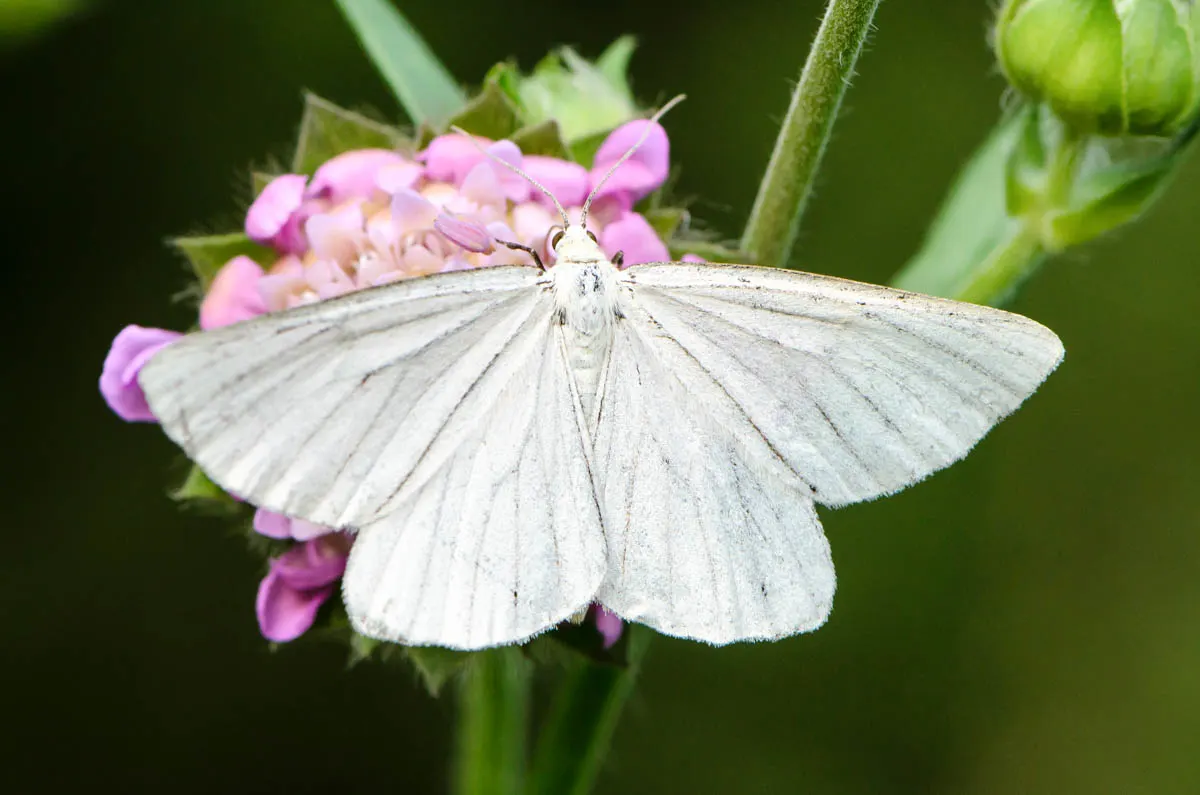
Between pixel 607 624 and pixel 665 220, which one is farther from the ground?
pixel 665 220

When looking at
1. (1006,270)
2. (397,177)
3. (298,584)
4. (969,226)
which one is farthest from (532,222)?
(969,226)

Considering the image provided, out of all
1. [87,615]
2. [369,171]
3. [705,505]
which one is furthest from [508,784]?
[87,615]

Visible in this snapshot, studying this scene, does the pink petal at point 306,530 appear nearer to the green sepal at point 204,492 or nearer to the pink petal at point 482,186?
the green sepal at point 204,492

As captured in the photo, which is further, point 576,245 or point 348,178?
point 348,178

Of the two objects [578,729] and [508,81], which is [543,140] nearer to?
[508,81]


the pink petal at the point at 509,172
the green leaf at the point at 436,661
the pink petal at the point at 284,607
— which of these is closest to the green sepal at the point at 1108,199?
the pink petal at the point at 509,172

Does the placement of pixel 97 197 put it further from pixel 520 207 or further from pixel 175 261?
pixel 520 207

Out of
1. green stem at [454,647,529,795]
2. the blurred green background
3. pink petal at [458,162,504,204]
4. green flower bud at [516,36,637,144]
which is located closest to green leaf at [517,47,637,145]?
green flower bud at [516,36,637,144]

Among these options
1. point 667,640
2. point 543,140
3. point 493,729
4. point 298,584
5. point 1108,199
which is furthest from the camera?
point 667,640
